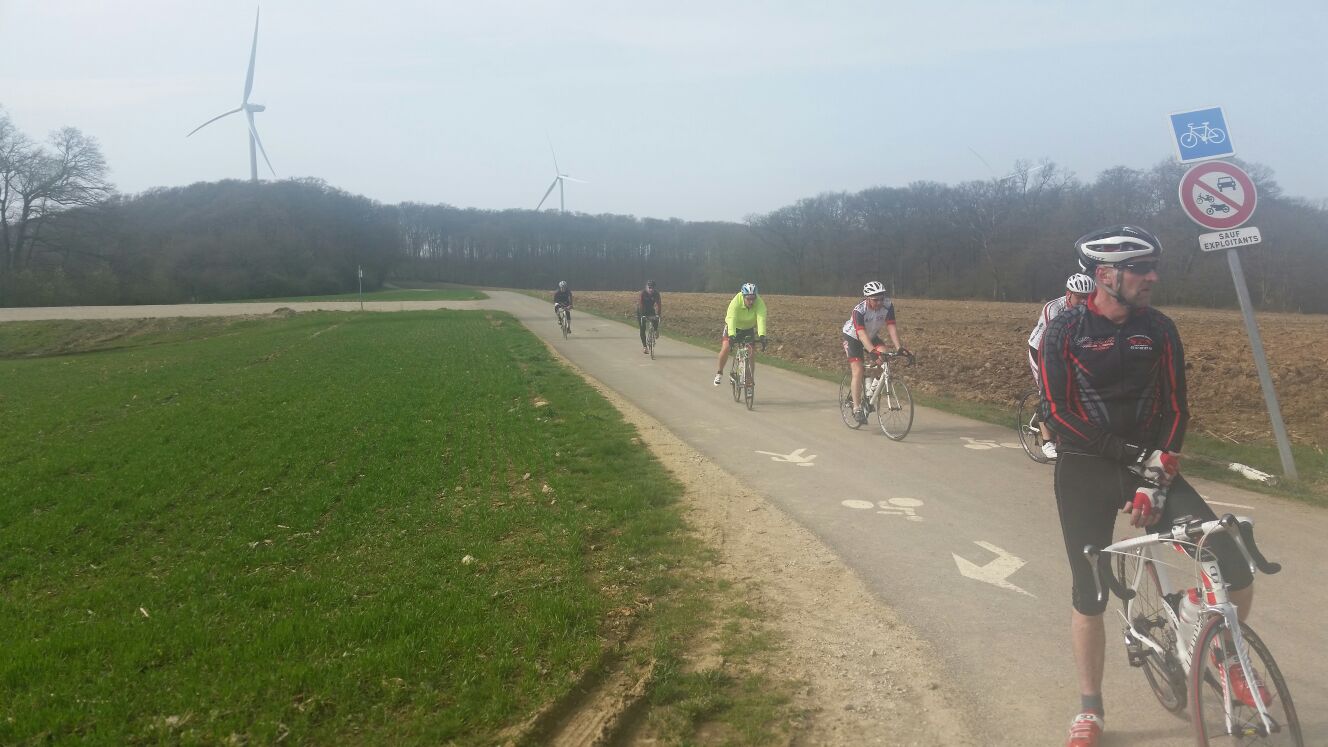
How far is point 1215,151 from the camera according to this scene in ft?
26.6

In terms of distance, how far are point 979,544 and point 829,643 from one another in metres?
2.21

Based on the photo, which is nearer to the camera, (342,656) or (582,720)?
(582,720)

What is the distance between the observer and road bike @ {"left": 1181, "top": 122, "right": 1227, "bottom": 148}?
8097 millimetres

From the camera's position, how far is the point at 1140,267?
330 cm

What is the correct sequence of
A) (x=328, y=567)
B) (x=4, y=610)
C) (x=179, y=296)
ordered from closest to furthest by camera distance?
(x=4, y=610), (x=328, y=567), (x=179, y=296)

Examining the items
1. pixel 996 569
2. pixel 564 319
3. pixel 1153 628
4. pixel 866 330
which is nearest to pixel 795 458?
pixel 866 330

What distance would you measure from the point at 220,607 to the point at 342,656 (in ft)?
4.93

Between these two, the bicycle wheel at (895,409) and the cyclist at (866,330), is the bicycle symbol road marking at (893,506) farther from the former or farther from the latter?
the cyclist at (866,330)

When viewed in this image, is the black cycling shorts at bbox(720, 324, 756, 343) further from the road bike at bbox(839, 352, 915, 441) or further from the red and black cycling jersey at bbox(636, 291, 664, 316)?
the red and black cycling jersey at bbox(636, 291, 664, 316)

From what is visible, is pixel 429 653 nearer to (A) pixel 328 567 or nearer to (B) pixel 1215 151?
(A) pixel 328 567

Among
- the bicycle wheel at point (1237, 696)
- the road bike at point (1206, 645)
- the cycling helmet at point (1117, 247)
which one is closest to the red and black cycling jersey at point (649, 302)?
the cycling helmet at point (1117, 247)

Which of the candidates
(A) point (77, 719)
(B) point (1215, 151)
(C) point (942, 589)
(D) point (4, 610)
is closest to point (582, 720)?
(A) point (77, 719)

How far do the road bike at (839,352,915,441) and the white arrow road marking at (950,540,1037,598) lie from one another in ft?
14.4

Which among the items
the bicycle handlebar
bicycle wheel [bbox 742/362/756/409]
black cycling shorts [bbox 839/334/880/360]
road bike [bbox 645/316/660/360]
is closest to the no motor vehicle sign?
black cycling shorts [bbox 839/334/880/360]
